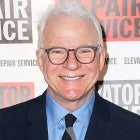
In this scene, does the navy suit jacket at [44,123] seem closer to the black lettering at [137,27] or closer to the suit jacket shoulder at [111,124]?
the suit jacket shoulder at [111,124]

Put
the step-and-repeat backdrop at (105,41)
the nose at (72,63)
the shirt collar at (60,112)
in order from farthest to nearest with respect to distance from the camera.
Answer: the step-and-repeat backdrop at (105,41) → the shirt collar at (60,112) → the nose at (72,63)

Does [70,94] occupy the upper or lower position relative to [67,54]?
lower

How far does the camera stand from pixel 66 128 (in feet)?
3.92

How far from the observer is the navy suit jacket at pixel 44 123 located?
1208 mm

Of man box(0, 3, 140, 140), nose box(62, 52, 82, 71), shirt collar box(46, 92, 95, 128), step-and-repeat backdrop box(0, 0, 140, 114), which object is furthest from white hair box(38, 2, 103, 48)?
step-and-repeat backdrop box(0, 0, 140, 114)

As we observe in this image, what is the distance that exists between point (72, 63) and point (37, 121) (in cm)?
25

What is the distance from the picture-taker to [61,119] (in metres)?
1.21

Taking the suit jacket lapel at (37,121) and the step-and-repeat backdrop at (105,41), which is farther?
the step-and-repeat backdrop at (105,41)

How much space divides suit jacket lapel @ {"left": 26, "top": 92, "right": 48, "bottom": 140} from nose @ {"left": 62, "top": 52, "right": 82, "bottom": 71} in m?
0.21

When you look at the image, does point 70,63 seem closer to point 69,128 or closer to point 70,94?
point 70,94

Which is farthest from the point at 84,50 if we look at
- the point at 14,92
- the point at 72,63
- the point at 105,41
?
the point at 14,92

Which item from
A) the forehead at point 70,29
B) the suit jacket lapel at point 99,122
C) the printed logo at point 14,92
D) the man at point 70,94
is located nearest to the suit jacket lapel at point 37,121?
the man at point 70,94

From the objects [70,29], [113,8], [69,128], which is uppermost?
[113,8]

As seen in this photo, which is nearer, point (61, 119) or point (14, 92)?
point (61, 119)
